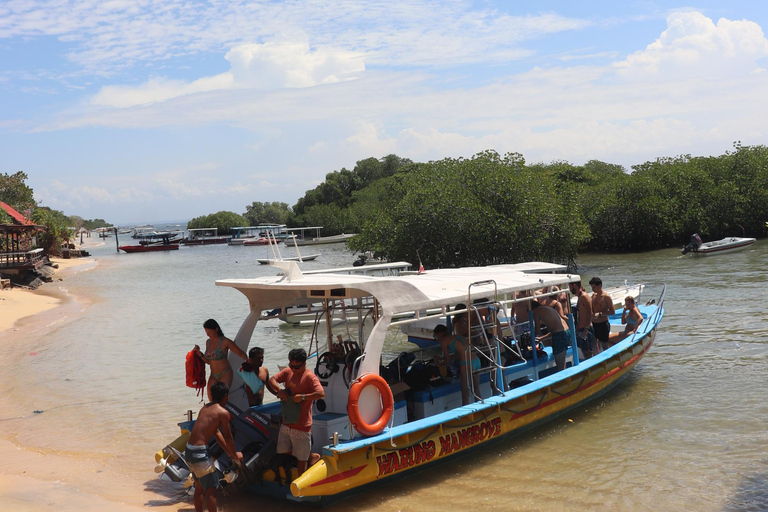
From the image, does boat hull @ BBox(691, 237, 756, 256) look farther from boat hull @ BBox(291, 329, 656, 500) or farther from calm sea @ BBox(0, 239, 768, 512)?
boat hull @ BBox(291, 329, 656, 500)

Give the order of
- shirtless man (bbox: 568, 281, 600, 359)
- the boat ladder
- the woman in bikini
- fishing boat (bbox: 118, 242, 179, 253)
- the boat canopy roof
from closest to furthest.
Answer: the boat canopy roof < the woman in bikini < the boat ladder < shirtless man (bbox: 568, 281, 600, 359) < fishing boat (bbox: 118, 242, 179, 253)

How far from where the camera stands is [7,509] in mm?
7047

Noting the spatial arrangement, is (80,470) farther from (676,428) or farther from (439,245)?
(439,245)

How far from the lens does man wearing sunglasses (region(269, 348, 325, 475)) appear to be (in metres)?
6.81

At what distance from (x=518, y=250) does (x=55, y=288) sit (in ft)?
76.9

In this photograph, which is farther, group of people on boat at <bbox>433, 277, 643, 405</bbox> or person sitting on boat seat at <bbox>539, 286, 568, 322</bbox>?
person sitting on boat seat at <bbox>539, 286, 568, 322</bbox>

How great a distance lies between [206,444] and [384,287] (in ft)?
8.02

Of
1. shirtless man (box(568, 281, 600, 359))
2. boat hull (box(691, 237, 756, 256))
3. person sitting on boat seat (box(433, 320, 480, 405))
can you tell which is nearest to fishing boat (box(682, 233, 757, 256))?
boat hull (box(691, 237, 756, 256))

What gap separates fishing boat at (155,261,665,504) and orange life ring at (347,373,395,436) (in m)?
0.01

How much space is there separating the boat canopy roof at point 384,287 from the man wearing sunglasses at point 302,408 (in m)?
0.93

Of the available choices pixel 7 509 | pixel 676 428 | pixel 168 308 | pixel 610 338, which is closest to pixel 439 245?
pixel 168 308

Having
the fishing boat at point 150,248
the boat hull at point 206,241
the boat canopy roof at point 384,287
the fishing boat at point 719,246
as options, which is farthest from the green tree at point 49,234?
the boat canopy roof at point 384,287

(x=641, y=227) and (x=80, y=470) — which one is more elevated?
(x=641, y=227)

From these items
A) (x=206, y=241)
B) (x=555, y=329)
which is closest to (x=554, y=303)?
(x=555, y=329)
